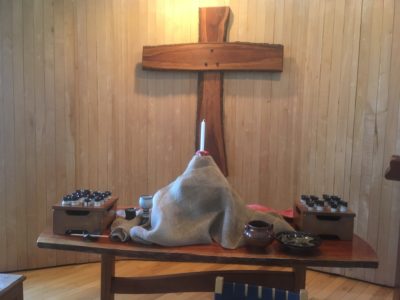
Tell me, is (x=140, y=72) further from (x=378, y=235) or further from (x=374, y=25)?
(x=378, y=235)

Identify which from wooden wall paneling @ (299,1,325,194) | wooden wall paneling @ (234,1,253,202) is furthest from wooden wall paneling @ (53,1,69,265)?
wooden wall paneling @ (299,1,325,194)

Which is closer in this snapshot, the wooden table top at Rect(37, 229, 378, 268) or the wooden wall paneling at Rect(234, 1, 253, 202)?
the wooden table top at Rect(37, 229, 378, 268)

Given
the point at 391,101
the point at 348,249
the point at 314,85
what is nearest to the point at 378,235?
the point at 391,101

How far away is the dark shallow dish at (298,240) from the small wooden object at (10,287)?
1.13 m

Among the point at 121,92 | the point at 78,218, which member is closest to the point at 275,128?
the point at 121,92

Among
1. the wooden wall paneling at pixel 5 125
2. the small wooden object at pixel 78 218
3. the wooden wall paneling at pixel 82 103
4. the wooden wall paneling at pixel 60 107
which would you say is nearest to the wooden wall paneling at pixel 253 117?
the wooden wall paneling at pixel 82 103

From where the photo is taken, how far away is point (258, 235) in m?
1.42

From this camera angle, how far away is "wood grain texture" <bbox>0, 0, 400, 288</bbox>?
2.71m

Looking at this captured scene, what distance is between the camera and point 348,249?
1478 millimetres

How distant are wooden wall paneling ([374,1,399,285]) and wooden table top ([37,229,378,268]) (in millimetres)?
1330

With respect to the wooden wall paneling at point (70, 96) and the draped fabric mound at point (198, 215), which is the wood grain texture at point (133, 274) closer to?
the wooden wall paneling at point (70, 96)

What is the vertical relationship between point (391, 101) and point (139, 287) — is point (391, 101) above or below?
above

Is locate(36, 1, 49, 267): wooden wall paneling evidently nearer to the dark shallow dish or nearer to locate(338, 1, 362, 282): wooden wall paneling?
the dark shallow dish

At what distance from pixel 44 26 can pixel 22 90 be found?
50 centimetres
